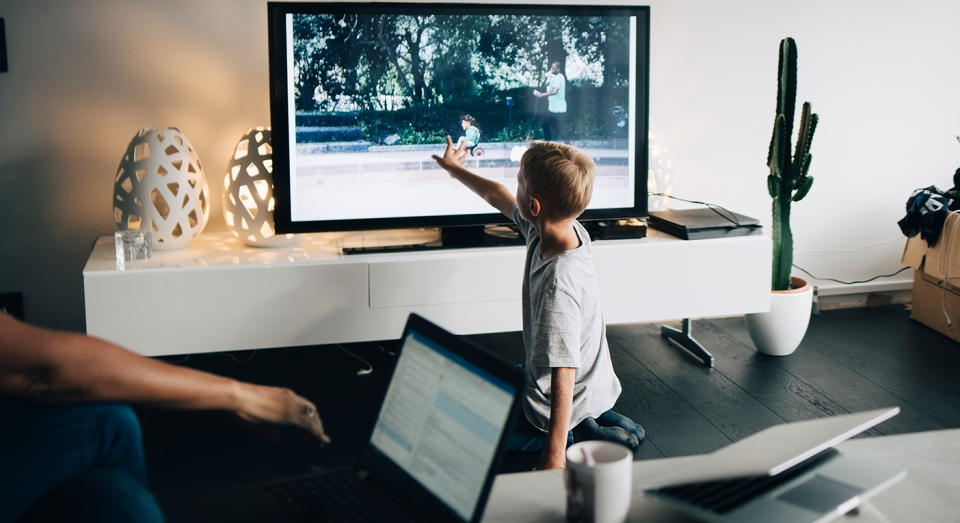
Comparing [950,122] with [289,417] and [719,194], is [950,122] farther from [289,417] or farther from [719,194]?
[289,417]

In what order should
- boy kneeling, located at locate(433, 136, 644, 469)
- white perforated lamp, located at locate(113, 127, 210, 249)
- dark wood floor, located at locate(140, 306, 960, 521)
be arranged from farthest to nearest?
white perforated lamp, located at locate(113, 127, 210, 249), dark wood floor, located at locate(140, 306, 960, 521), boy kneeling, located at locate(433, 136, 644, 469)

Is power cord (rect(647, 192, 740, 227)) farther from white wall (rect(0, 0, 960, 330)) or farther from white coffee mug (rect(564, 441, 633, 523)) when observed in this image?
white coffee mug (rect(564, 441, 633, 523))

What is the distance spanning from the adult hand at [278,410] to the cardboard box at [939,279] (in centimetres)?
295

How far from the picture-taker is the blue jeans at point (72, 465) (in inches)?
39.8

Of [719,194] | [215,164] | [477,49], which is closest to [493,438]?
[477,49]

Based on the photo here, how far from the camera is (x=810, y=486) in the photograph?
107 cm

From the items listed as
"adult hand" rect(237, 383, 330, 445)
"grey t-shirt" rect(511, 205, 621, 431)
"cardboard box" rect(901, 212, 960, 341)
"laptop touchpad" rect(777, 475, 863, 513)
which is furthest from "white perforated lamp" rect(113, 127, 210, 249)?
"cardboard box" rect(901, 212, 960, 341)

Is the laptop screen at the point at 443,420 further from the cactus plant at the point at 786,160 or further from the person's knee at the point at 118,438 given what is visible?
the cactus plant at the point at 786,160

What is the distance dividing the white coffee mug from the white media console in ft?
5.75

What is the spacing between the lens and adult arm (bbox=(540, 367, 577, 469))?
1856 millimetres

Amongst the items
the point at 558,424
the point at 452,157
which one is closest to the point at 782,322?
the point at 452,157

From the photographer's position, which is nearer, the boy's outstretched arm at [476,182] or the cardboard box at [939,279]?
the boy's outstretched arm at [476,182]

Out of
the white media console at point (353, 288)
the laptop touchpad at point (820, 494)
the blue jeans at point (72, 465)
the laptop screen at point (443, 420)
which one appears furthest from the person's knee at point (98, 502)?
the white media console at point (353, 288)

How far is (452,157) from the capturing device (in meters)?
2.76
